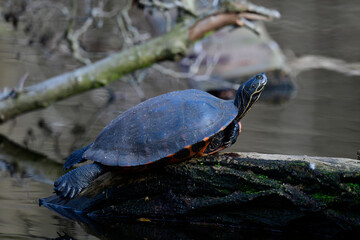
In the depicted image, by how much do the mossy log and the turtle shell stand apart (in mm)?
167

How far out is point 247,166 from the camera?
2.73 m

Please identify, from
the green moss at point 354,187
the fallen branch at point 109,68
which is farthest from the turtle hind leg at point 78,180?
the fallen branch at point 109,68

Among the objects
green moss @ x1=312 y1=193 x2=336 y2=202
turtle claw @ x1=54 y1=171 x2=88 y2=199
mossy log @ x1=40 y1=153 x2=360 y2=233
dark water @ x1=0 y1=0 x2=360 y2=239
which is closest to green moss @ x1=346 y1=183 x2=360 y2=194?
mossy log @ x1=40 y1=153 x2=360 y2=233

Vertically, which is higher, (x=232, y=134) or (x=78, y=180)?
(x=232, y=134)

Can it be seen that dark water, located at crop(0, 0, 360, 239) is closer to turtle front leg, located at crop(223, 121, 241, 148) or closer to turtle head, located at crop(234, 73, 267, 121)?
turtle front leg, located at crop(223, 121, 241, 148)

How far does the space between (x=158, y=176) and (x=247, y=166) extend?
0.49 meters

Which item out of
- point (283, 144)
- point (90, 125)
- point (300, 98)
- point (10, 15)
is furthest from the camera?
point (300, 98)

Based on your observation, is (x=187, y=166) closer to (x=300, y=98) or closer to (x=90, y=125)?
(x=90, y=125)

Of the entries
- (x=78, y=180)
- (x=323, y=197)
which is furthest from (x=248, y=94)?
(x=78, y=180)

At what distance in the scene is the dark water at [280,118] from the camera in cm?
267

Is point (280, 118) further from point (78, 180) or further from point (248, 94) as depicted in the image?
point (78, 180)

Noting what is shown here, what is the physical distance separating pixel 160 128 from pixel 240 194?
0.55 meters

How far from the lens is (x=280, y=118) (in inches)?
242

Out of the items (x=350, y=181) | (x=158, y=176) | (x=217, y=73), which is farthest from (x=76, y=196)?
(x=217, y=73)
